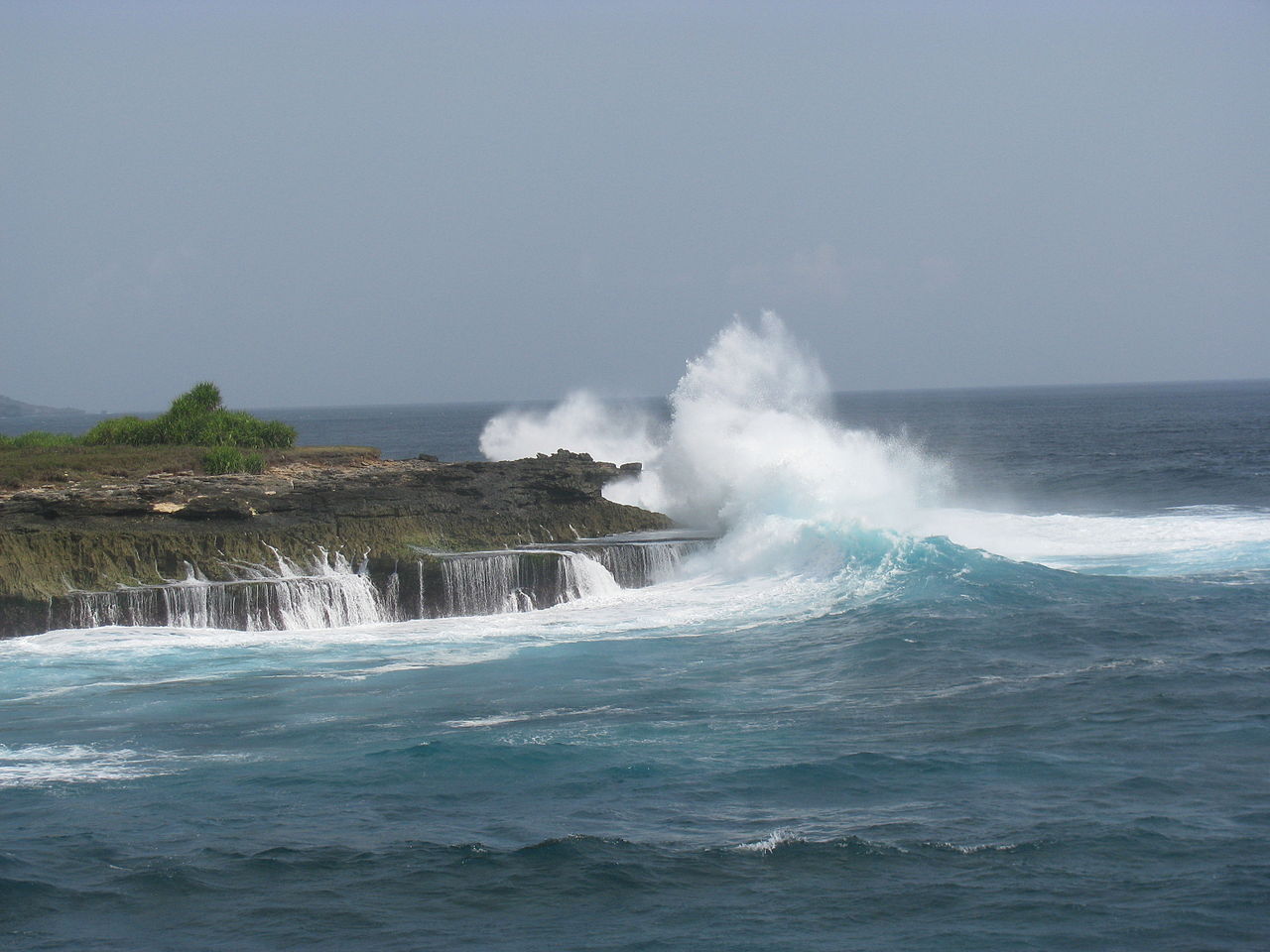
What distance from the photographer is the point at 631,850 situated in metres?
9.98

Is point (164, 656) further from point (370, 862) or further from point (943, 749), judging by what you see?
point (943, 749)

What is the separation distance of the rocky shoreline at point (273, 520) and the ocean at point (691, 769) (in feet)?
5.86

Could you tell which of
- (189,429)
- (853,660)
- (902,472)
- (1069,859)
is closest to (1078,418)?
(902,472)

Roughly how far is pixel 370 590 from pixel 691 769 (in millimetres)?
11220

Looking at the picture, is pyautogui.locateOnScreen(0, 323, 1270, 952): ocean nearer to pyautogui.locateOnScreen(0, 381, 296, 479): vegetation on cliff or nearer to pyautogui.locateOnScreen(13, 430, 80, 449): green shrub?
pyautogui.locateOnScreen(0, 381, 296, 479): vegetation on cliff

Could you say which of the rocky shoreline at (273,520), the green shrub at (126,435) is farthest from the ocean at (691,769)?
the green shrub at (126,435)

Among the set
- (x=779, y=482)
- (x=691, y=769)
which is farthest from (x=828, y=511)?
(x=691, y=769)

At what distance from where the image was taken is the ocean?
892 centimetres

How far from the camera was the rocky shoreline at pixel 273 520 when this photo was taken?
68.3ft

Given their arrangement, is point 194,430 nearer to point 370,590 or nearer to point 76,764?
point 370,590

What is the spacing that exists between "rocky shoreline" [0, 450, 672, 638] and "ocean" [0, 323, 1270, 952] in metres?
1.78

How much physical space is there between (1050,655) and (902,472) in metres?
16.0

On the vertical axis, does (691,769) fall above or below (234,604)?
below

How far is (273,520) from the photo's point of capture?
23.4 metres
